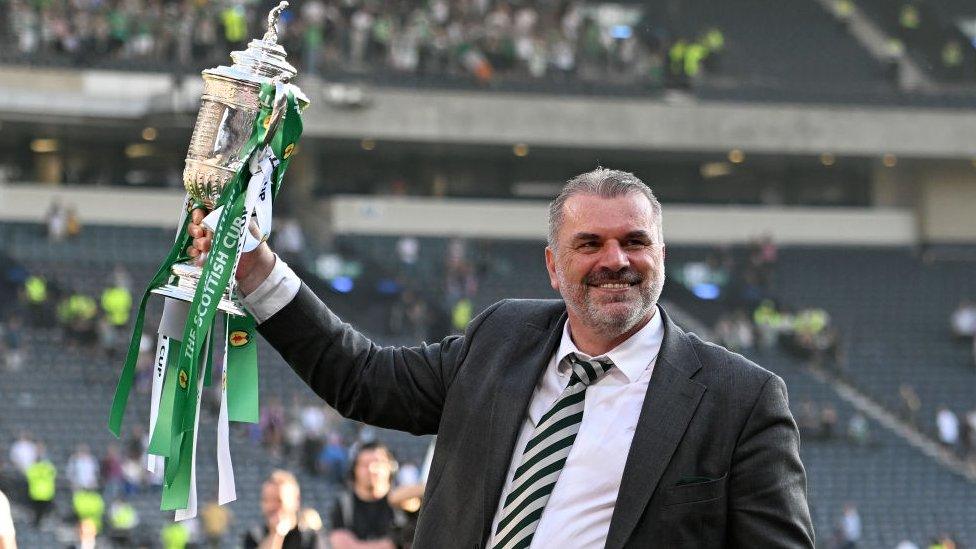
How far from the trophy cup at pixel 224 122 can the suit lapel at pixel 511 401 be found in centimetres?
65

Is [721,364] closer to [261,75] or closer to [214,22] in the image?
[261,75]

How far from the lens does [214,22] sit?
94.0 ft

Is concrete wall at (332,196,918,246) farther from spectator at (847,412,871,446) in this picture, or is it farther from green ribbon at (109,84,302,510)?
green ribbon at (109,84,302,510)

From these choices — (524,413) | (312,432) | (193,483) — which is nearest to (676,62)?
(312,432)

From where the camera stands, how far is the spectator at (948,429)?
2558 cm

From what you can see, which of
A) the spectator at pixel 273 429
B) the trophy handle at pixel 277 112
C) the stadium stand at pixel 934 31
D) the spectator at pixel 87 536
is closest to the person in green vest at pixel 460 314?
the spectator at pixel 273 429

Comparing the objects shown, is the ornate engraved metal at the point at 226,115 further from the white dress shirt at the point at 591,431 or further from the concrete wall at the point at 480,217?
the concrete wall at the point at 480,217

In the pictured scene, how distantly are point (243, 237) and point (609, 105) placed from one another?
29169 mm

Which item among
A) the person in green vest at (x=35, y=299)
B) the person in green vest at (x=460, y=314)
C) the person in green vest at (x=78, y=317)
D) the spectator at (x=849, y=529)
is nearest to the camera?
the spectator at (x=849, y=529)

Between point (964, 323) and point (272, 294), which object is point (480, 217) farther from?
point (272, 294)

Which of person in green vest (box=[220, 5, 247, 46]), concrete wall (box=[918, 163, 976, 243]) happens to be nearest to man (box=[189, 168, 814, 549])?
person in green vest (box=[220, 5, 247, 46])

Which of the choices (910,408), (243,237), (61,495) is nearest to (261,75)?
(243,237)

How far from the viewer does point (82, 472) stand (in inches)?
757

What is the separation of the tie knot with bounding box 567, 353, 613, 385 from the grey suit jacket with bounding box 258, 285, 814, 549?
9cm
